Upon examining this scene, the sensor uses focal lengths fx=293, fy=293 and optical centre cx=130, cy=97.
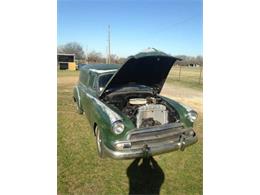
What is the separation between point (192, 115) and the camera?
2.95 meters

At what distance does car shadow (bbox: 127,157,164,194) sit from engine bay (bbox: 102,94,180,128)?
13.9 inches

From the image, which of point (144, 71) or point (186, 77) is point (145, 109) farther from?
point (186, 77)

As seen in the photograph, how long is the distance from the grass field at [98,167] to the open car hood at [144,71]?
446 millimetres

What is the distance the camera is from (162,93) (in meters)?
3.36

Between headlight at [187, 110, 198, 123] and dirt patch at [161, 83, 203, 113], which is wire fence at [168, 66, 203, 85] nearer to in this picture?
dirt patch at [161, 83, 203, 113]

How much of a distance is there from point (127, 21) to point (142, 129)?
1.04 m

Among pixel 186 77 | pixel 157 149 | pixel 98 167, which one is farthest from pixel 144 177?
pixel 186 77

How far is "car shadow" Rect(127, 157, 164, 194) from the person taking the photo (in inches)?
104

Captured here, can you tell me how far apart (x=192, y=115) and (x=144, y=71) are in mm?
669

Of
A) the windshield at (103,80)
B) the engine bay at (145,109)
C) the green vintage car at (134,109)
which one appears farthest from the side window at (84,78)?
the engine bay at (145,109)
